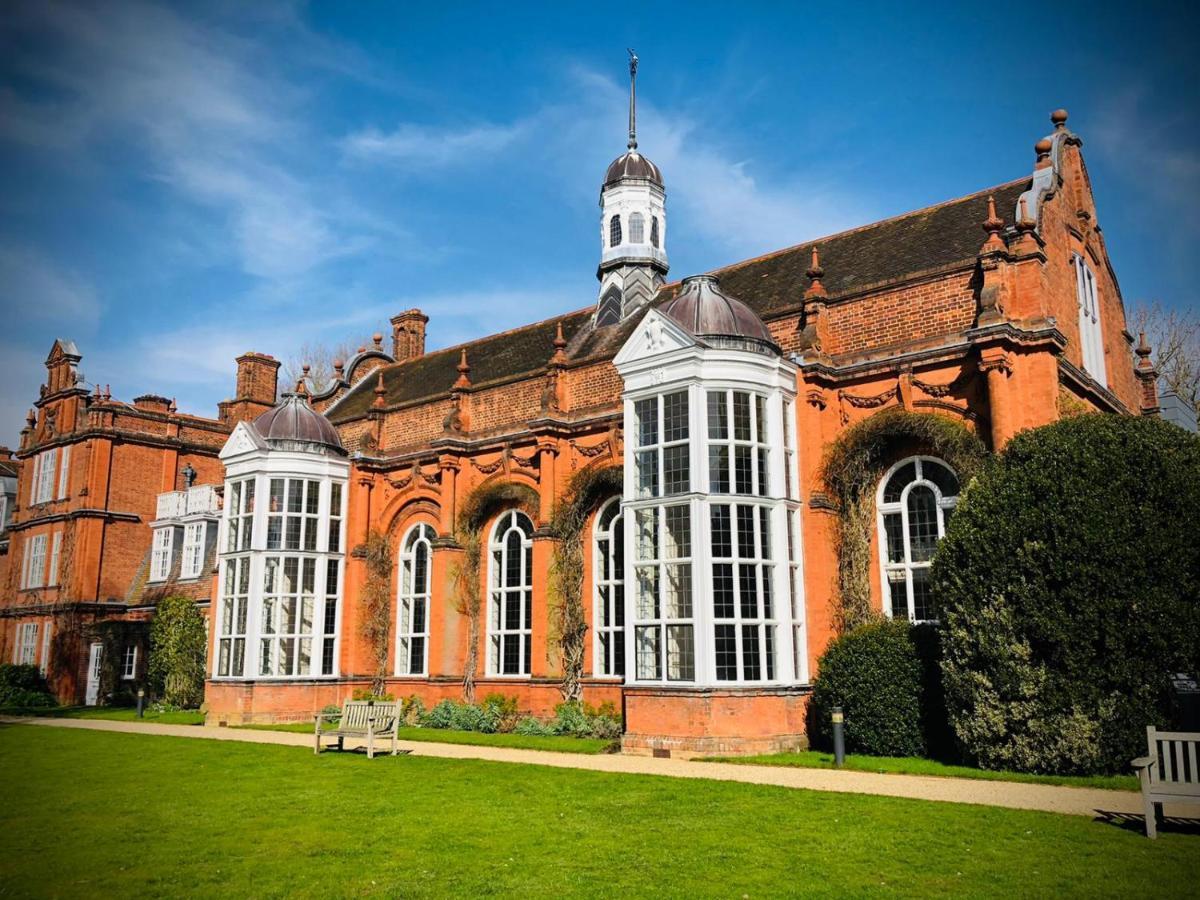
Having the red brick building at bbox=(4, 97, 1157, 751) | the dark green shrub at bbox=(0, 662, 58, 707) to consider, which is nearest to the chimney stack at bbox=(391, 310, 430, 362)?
the red brick building at bbox=(4, 97, 1157, 751)

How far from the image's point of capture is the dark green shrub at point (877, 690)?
50.1 feet

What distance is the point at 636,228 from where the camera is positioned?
29422 mm

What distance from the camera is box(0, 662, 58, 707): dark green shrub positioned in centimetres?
3441

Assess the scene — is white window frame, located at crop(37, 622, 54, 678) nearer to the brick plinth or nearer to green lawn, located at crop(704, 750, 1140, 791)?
the brick plinth

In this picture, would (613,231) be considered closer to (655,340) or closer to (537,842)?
(655,340)

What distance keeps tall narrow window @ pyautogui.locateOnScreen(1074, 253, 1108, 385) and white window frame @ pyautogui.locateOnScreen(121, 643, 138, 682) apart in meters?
31.5

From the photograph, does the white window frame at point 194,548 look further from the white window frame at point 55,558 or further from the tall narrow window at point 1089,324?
the tall narrow window at point 1089,324

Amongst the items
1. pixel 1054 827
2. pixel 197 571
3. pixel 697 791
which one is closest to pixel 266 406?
pixel 197 571

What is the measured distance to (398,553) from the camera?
26.0m

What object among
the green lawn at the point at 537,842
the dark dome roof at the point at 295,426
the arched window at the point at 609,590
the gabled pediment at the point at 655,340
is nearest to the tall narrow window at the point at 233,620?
the dark dome roof at the point at 295,426

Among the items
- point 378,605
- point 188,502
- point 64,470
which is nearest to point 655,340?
point 378,605

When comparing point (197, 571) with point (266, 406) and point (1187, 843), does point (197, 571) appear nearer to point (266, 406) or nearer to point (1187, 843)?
point (266, 406)

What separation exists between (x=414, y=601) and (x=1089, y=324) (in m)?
16.9

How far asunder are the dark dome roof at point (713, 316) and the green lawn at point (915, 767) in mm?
6911
